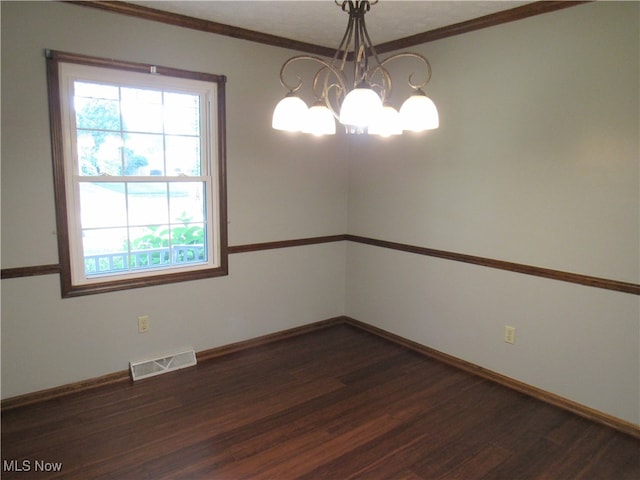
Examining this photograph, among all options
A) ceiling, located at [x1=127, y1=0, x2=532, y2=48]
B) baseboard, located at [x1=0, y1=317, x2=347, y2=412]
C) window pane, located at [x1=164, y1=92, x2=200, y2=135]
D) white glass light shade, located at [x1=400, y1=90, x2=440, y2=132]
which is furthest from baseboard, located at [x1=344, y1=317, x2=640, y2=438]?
ceiling, located at [x1=127, y1=0, x2=532, y2=48]

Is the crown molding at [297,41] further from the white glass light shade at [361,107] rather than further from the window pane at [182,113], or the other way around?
the white glass light shade at [361,107]

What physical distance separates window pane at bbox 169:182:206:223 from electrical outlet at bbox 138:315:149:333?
733mm

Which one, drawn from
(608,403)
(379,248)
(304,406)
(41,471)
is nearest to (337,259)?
(379,248)

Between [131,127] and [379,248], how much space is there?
2250 mm

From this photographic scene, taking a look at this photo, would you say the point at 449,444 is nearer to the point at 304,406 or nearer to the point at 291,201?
the point at 304,406

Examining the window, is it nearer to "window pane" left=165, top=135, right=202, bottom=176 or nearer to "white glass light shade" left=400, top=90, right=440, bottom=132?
"window pane" left=165, top=135, right=202, bottom=176

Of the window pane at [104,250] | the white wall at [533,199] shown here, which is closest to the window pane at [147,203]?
the window pane at [104,250]

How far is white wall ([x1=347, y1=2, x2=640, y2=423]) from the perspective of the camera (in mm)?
2523

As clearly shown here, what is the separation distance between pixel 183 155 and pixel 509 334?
2.70 m

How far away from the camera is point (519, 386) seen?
3.05 metres

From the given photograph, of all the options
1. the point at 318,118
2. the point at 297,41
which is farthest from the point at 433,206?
the point at 318,118

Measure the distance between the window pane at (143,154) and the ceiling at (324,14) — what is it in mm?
848

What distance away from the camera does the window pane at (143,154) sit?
3.02 m

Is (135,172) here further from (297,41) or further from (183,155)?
(297,41)
